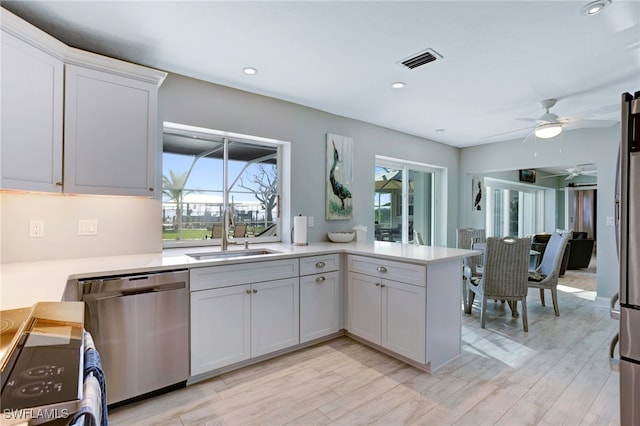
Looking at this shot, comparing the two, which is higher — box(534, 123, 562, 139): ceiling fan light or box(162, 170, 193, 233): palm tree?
box(534, 123, 562, 139): ceiling fan light

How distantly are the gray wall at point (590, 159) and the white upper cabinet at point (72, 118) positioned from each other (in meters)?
5.26

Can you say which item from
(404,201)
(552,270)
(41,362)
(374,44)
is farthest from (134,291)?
(552,270)

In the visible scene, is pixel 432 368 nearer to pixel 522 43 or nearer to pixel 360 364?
pixel 360 364

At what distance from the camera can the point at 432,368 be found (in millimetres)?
2408

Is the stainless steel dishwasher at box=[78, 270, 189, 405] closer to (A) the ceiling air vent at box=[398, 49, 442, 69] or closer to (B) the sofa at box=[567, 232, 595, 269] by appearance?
(A) the ceiling air vent at box=[398, 49, 442, 69]

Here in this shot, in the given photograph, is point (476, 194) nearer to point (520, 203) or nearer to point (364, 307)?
point (520, 203)

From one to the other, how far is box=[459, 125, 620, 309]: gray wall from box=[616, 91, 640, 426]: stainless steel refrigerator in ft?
12.0

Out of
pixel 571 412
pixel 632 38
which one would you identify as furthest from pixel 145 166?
pixel 632 38

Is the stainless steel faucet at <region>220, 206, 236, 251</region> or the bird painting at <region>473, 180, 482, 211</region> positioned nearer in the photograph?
the stainless steel faucet at <region>220, 206, 236, 251</region>

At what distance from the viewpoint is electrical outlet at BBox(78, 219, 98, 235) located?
231cm

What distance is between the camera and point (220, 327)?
7.53 ft

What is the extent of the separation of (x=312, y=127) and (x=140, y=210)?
2.04 meters

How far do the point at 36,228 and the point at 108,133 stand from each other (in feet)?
2.76

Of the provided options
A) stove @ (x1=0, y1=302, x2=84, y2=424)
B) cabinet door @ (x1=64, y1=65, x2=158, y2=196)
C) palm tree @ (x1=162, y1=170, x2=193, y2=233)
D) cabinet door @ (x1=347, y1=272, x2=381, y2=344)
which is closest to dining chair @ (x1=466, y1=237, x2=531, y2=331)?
cabinet door @ (x1=347, y1=272, x2=381, y2=344)
